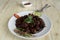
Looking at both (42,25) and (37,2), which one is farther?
(37,2)

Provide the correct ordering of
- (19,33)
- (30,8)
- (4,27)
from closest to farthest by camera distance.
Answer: (19,33)
(4,27)
(30,8)

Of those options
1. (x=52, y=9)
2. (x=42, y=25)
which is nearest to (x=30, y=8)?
(x=52, y=9)

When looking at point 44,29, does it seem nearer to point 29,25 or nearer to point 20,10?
point 29,25

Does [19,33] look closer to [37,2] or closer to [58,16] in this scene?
[58,16]

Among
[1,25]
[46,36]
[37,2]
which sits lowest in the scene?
[46,36]
